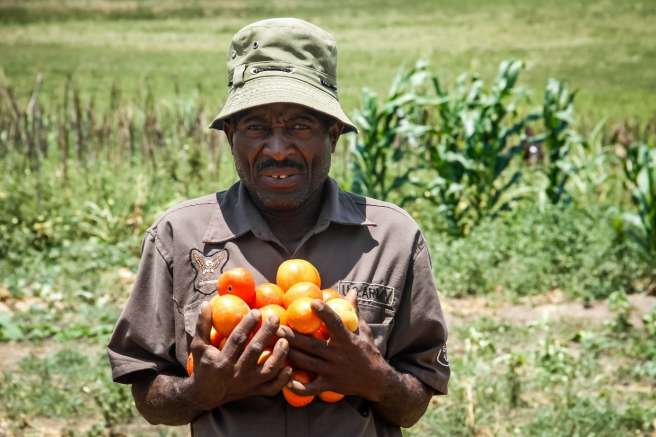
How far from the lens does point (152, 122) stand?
9086 mm

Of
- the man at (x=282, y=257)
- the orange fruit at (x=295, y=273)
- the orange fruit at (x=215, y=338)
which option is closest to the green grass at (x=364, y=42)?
the man at (x=282, y=257)

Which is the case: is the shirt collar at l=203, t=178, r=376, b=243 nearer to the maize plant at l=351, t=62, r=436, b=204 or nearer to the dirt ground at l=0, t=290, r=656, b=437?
the dirt ground at l=0, t=290, r=656, b=437

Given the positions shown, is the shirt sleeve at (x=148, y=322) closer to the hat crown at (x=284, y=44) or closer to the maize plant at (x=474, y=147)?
the hat crown at (x=284, y=44)

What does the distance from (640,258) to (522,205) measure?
164 centimetres

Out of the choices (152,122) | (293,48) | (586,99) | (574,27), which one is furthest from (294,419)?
Answer: (574,27)

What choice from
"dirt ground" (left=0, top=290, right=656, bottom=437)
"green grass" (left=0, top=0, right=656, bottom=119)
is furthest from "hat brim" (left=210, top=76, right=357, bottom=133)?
"green grass" (left=0, top=0, right=656, bottom=119)

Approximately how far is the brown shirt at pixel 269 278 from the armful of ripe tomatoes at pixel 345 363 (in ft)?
0.31

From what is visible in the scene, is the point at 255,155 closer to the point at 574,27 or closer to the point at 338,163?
the point at 338,163

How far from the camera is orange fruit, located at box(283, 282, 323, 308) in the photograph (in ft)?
6.38

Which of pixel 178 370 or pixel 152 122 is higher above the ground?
pixel 178 370

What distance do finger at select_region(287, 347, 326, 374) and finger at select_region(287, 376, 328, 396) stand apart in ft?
0.07

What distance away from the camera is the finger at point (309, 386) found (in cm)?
192

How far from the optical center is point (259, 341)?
1.87 m

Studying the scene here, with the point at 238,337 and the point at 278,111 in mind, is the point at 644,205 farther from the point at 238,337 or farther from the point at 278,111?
the point at 238,337
